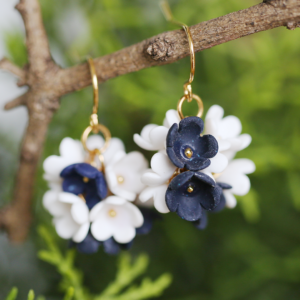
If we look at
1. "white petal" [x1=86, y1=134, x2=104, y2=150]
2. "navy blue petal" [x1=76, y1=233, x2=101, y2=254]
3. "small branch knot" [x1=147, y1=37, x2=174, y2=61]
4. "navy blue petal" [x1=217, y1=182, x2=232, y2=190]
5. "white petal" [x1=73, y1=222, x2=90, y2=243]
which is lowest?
"navy blue petal" [x1=76, y1=233, x2=101, y2=254]

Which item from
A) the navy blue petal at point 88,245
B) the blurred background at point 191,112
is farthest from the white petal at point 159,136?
the blurred background at point 191,112

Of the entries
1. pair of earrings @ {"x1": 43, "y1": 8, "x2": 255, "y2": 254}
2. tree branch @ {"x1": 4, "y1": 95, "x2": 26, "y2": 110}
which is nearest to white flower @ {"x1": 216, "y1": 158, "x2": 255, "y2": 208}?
pair of earrings @ {"x1": 43, "y1": 8, "x2": 255, "y2": 254}

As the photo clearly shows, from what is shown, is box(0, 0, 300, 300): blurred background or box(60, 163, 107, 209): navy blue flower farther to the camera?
box(0, 0, 300, 300): blurred background

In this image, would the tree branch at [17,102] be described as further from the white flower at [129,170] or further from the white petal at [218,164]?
the white petal at [218,164]

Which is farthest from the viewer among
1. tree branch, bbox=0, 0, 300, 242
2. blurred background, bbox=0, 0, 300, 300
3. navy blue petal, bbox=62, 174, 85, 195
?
blurred background, bbox=0, 0, 300, 300

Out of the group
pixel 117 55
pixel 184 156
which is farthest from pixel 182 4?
pixel 184 156

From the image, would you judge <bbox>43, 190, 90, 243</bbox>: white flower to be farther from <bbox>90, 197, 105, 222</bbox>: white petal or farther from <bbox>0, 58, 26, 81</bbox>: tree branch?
<bbox>0, 58, 26, 81</bbox>: tree branch

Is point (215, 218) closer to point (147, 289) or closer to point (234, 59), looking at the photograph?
point (147, 289)

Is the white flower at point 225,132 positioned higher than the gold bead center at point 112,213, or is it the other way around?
the white flower at point 225,132
